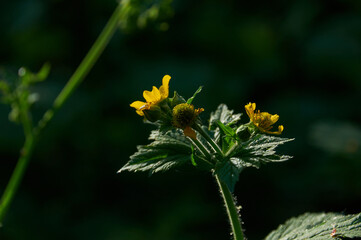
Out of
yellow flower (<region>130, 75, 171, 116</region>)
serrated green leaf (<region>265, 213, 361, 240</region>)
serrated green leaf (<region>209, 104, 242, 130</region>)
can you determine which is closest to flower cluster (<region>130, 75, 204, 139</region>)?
yellow flower (<region>130, 75, 171, 116</region>)

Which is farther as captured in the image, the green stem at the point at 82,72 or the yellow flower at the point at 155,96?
the green stem at the point at 82,72

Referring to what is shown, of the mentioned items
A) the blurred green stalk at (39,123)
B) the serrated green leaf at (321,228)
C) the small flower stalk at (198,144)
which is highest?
the blurred green stalk at (39,123)

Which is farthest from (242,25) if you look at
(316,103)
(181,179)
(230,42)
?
(181,179)

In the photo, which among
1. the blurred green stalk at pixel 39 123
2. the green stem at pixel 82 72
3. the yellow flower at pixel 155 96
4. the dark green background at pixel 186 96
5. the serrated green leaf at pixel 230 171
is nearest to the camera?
the serrated green leaf at pixel 230 171

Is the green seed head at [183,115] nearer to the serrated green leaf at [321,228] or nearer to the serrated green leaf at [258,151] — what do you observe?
the serrated green leaf at [258,151]

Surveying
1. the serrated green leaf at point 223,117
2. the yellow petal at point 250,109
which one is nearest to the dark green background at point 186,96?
the serrated green leaf at point 223,117

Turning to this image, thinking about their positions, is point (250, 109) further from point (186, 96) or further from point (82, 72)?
point (186, 96)
